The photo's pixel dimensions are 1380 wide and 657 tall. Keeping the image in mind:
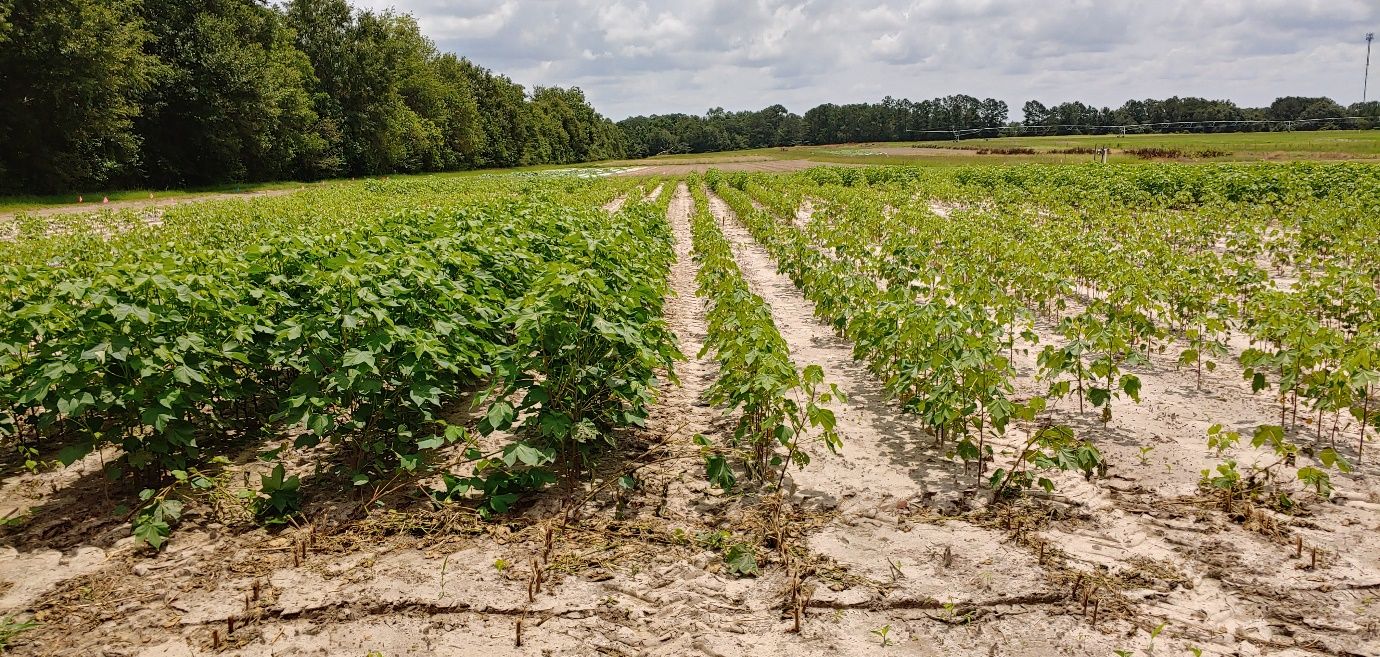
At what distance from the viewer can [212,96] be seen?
1491 inches

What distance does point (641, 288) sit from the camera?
6035 millimetres

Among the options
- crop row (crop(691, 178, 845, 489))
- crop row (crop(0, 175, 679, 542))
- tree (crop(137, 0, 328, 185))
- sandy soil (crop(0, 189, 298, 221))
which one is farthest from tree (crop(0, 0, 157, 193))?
crop row (crop(691, 178, 845, 489))

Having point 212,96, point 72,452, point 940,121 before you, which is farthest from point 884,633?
point 940,121

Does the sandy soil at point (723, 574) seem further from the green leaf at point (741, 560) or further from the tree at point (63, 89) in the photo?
the tree at point (63, 89)

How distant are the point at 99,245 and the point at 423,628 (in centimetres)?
983

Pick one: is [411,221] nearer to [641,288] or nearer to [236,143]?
[641,288]

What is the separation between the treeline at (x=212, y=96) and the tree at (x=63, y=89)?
52 millimetres

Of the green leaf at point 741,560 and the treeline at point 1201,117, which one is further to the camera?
the treeline at point 1201,117

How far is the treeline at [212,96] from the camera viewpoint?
2859cm

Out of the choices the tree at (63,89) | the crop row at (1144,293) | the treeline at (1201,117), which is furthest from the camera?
the treeline at (1201,117)

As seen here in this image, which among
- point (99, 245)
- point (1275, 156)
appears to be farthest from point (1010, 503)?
point (1275, 156)

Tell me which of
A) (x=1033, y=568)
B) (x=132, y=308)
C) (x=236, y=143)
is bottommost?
Result: (x=1033, y=568)

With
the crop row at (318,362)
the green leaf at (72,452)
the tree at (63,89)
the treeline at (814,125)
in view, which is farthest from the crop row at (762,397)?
the treeline at (814,125)

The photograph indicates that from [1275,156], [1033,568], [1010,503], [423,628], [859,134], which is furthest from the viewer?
[859,134]
